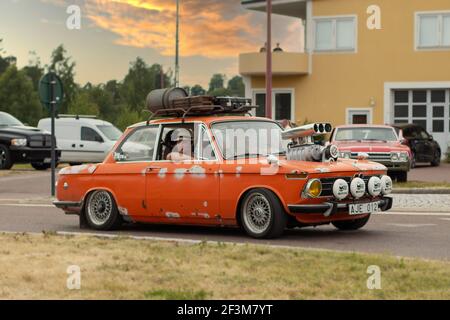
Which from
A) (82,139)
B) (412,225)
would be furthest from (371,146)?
(82,139)

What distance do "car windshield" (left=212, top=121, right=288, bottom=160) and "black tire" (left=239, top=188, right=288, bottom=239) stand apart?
2.39 ft

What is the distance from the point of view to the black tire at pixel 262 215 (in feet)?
37.8

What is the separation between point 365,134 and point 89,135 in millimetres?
14020

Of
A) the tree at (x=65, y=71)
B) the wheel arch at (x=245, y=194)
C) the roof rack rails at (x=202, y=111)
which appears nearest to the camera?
the wheel arch at (x=245, y=194)

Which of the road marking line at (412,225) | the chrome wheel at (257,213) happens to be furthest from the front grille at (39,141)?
the chrome wheel at (257,213)

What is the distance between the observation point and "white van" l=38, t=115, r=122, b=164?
35.2 m

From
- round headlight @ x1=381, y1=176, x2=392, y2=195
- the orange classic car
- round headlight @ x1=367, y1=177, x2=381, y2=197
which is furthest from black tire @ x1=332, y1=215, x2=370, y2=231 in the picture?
round headlight @ x1=367, y1=177, x2=381, y2=197

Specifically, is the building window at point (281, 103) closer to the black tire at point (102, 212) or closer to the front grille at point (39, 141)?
the front grille at point (39, 141)

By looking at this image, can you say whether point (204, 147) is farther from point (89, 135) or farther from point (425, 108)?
point (425, 108)

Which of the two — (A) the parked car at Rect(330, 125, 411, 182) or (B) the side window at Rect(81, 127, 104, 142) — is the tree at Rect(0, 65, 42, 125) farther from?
(A) the parked car at Rect(330, 125, 411, 182)

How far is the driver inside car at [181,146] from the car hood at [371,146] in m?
10.5

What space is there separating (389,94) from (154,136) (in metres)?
29.9
